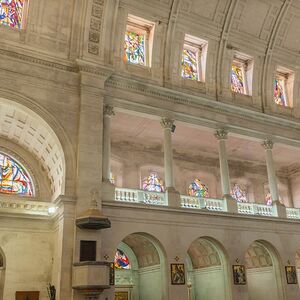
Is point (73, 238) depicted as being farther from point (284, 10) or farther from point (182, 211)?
point (284, 10)

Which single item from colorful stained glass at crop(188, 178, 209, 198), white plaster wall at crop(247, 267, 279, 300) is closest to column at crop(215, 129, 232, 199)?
white plaster wall at crop(247, 267, 279, 300)

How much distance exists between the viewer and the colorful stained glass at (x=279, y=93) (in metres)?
23.4

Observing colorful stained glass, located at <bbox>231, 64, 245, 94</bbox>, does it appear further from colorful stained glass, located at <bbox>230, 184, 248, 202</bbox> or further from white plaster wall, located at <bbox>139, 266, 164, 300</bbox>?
white plaster wall, located at <bbox>139, 266, 164, 300</bbox>

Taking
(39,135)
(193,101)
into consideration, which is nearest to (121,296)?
(39,135)

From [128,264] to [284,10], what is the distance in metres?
15.4

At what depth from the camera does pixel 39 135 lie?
57.3 feet

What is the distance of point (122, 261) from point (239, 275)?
5567mm

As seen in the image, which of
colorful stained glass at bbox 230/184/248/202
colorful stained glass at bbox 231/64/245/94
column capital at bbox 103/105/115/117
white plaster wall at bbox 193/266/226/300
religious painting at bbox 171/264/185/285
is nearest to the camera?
religious painting at bbox 171/264/185/285

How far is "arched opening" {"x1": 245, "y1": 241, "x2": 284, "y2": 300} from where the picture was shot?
19.2 metres

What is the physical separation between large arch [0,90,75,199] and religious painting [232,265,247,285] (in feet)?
26.6

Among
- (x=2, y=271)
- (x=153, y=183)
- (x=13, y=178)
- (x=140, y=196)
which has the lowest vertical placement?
(x=2, y=271)

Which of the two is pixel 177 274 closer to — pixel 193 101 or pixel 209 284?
pixel 209 284

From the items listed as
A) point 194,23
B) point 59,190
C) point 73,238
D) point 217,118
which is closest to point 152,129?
point 217,118

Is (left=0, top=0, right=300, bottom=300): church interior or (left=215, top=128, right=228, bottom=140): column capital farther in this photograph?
(left=215, top=128, right=228, bottom=140): column capital
